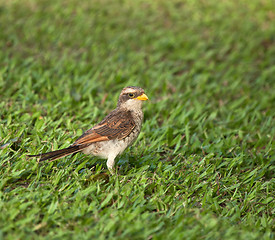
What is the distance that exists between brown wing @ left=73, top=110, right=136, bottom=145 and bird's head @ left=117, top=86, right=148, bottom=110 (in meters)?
0.16

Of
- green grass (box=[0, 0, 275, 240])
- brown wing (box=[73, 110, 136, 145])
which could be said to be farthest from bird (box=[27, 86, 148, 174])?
green grass (box=[0, 0, 275, 240])

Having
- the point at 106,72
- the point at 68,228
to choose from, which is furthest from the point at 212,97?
the point at 68,228

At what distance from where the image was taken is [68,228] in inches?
165

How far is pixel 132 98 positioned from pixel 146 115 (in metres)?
1.74

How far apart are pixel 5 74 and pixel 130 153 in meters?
3.14

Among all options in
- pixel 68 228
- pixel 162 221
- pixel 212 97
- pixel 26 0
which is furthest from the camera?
pixel 26 0

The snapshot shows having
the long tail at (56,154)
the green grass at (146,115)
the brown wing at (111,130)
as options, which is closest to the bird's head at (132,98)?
the brown wing at (111,130)

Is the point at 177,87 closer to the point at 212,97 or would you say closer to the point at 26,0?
the point at 212,97

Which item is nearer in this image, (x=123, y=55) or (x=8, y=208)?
(x=8, y=208)

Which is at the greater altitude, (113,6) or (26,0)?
(26,0)

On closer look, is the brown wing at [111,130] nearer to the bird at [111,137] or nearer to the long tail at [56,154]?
the bird at [111,137]

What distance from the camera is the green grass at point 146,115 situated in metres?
4.43

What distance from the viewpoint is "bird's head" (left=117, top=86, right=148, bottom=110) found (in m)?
5.69

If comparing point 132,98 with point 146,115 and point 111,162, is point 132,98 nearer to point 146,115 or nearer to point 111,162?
A: point 111,162
